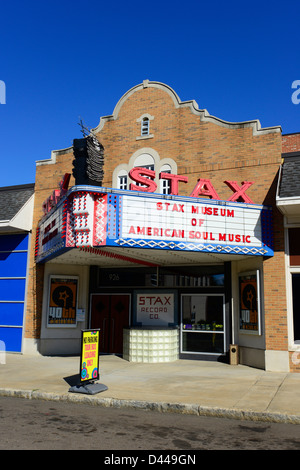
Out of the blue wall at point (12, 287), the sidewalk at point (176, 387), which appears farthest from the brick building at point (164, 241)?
the sidewalk at point (176, 387)

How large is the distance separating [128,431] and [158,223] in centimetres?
689

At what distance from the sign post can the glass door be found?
5.85 metres

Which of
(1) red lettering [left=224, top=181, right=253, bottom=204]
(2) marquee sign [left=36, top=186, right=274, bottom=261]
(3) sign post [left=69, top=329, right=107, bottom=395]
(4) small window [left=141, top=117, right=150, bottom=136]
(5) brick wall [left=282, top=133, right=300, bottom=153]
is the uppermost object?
(5) brick wall [left=282, top=133, right=300, bottom=153]

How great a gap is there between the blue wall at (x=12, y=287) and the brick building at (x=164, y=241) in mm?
502

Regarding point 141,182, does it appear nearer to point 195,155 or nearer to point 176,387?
point 195,155

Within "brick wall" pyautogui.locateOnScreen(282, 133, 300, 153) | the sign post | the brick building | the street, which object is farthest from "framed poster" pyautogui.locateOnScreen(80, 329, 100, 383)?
"brick wall" pyautogui.locateOnScreen(282, 133, 300, 153)

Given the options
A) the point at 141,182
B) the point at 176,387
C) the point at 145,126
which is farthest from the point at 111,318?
the point at 145,126

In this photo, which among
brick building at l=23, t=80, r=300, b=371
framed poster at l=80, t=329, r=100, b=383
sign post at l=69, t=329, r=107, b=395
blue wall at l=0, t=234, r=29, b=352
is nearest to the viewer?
sign post at l=69, t=329, r=107, b=395

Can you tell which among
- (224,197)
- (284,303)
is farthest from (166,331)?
(224,197)

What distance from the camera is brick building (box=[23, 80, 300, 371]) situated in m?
12.9

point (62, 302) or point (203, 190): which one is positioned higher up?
point (203, 190)

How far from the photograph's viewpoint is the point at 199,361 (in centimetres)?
1538

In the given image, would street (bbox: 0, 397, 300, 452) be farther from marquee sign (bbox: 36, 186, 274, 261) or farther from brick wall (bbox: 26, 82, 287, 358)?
brick wall (bbox: 26, 82, 287, 358)

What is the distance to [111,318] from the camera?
1744 cm
